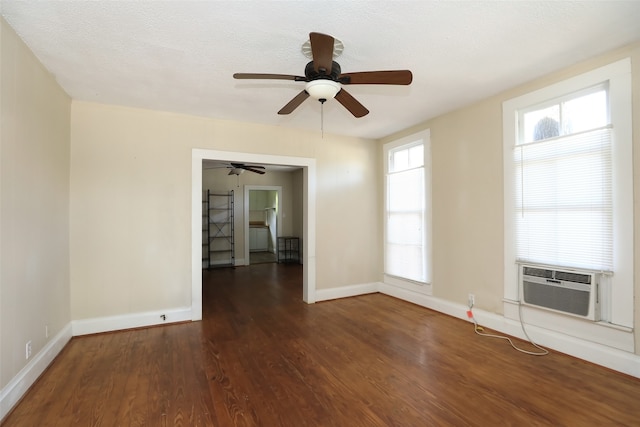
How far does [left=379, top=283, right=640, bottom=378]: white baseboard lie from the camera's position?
2.33 meters

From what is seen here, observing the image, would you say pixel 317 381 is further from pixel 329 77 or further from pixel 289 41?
pixel 289 41

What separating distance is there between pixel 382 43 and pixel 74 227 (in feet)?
11.8

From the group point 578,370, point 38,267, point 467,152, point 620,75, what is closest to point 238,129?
point 38,267

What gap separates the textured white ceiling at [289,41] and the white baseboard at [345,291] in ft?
9.47

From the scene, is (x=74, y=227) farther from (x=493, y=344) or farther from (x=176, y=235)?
(x=493, y=344)

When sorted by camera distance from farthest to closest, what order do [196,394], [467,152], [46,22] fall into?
1. [467,152]
2. [196,394]
3. [46,22]

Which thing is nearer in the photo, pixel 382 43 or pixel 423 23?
pixel 423 23

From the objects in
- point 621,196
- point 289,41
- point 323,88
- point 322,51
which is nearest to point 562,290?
point 621,196

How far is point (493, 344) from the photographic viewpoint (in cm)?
292

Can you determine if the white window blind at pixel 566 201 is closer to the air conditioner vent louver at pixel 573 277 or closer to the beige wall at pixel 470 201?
the air conditioner vent louver at pixel 573 277

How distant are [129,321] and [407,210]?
3.94m

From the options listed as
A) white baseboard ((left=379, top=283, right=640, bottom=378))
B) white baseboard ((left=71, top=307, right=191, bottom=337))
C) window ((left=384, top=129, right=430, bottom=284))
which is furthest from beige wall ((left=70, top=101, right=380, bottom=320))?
white baseboard ((left=379, top=283, right=640, bottom=378))

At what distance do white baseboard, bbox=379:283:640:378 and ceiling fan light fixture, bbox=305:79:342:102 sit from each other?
294 centimetres

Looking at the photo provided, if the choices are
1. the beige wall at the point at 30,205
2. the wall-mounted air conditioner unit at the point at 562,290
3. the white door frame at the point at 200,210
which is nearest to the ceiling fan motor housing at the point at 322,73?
the beige wall at the point at 30,205
